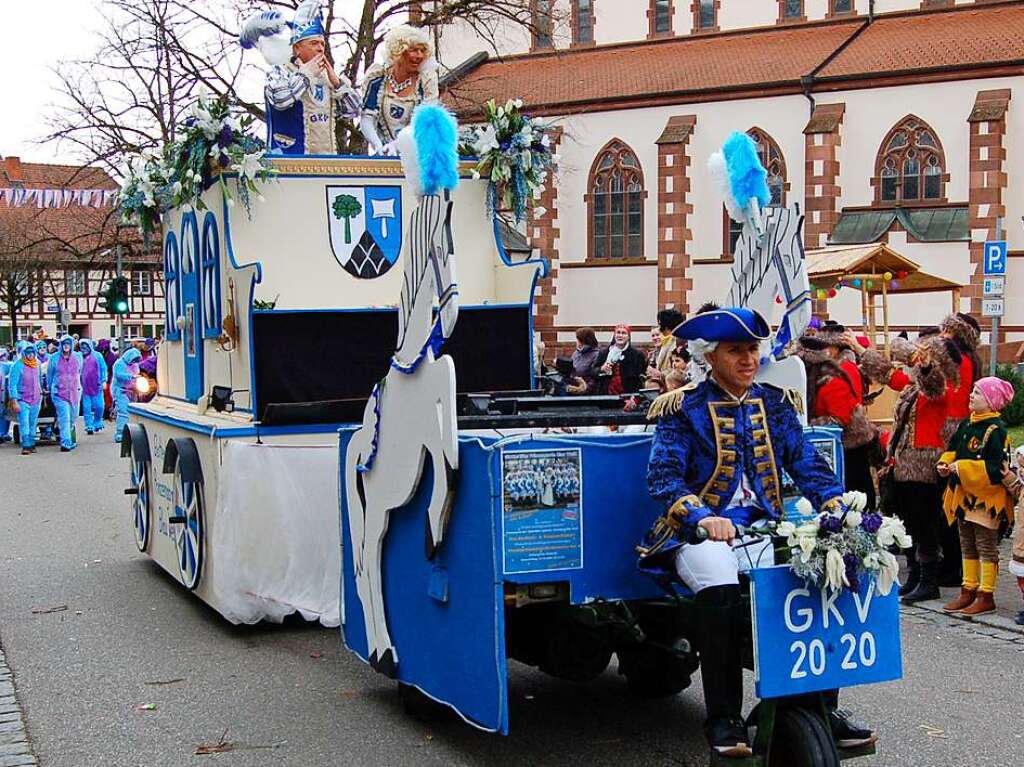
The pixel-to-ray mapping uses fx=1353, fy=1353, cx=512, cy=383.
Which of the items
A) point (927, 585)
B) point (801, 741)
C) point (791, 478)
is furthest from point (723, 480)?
point (927, 585)

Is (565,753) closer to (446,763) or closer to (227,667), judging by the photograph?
(446,763)

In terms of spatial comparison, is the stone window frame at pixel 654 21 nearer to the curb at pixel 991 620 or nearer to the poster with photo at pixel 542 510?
the curb at pixel 991 620

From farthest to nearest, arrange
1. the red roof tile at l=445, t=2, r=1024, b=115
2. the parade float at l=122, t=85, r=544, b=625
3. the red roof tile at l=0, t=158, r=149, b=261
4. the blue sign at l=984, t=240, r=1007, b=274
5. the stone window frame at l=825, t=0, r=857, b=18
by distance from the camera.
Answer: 1. the stone window frame at l=825, t=0, r=857, b=18
2. the red roof tile at l=445, t=2, r=1024, b=115
3. the red roof tile at l=0, t=158, r=149, b=261
4. the blue sign at l=984, t=240, r=1007, b=274
5. the parade float at l=122, t=85, r=544, b=625

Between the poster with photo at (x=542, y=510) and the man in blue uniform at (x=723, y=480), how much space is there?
0.95 ft

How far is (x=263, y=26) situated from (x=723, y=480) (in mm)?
6005

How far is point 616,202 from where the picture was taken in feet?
133

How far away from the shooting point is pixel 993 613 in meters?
8.42

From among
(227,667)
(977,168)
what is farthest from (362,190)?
(977,168)

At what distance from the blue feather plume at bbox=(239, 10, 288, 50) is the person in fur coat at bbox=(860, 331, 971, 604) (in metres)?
5.00

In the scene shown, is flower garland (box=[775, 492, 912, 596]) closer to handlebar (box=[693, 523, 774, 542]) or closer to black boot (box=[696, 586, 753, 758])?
handlebar (box=[693, 523, 774, 542])

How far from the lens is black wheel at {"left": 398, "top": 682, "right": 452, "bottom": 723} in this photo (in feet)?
19.6

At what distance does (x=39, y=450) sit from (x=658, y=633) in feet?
62.2

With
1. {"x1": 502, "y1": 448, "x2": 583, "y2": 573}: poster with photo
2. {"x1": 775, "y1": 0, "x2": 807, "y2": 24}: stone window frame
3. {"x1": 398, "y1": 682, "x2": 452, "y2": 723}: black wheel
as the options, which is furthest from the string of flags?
{"x1": 502, "y1": 448, "x2": 583, "y2": 573}: poster with photo

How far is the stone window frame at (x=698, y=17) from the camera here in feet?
141
